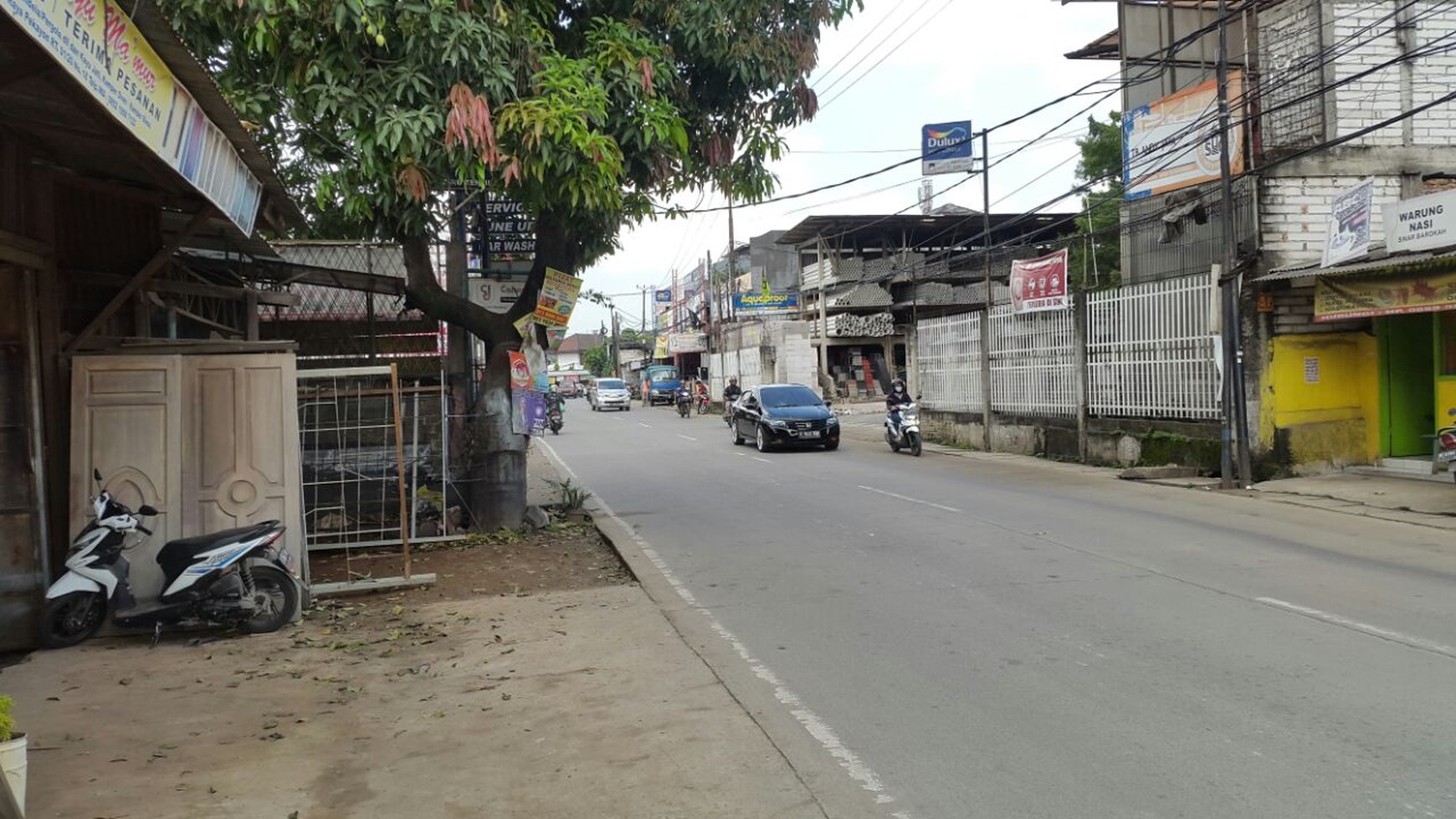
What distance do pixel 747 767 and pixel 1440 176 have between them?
51.7 feet

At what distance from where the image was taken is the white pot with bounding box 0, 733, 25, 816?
3.79m

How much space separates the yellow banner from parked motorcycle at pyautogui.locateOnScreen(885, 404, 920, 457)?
8514 mm

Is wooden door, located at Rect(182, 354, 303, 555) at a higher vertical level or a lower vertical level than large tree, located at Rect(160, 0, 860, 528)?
lower

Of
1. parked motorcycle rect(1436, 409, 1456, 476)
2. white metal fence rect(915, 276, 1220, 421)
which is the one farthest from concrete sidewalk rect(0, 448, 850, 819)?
white metal fence rect(915, 276, 1220, 421)

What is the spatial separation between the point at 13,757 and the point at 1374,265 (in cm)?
1458

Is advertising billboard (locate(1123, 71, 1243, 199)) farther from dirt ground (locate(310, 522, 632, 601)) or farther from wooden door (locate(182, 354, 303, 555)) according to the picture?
wooden door (locate(182, 354, 303, 555))

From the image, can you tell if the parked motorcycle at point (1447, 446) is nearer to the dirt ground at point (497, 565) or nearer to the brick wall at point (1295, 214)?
the brick wall at point (1295, 214)

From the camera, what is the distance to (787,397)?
24.3 metres

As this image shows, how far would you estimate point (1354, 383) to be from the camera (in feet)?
50.7

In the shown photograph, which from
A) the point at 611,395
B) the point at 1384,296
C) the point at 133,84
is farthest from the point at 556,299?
the point at 611,395

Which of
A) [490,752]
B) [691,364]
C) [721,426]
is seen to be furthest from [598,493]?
[691,364]

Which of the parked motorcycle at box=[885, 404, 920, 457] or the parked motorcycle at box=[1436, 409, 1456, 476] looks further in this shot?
the parked motorcycle at box=[885, 404, 920, 457]

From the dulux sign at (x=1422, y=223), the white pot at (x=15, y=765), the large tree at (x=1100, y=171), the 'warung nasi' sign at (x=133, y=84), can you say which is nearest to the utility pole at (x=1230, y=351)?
the dulux sign at (x=1422, y=223)

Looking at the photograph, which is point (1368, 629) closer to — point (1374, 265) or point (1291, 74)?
point (1374, 265)
